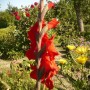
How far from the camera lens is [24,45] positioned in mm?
11055

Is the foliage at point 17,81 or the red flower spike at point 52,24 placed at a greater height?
the red flower spike at point 52,24

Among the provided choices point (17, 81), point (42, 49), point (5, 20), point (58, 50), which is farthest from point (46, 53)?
point (5, 20)

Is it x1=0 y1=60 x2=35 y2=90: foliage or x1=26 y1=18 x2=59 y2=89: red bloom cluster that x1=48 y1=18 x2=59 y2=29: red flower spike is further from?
→ x1=0 y1=60 x2=35 y2=90: foliage

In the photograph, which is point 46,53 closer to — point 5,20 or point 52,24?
point 52,24

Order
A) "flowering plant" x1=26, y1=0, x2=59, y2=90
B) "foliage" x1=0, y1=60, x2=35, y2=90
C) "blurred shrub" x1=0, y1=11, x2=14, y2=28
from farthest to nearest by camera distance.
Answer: "blurred shrub" x1=0, y1=11, x2=14, y2=28 < "foliage" x1=0, y1=60, x2=35, y2=90 < "flowering plant" x1=26, y1=0, x2=59, y2=90

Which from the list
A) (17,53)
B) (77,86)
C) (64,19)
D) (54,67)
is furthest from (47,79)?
(64,19)

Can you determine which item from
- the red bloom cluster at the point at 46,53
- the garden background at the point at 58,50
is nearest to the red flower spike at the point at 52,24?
the red bloom cluster at the point at 46,53

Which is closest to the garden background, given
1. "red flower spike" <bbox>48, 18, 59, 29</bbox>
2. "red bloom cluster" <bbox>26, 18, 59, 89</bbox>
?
"red bloom cluster" <bbox>26, 18, 59, 89</bbox>

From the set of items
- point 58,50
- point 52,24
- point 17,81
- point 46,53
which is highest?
point 52,24

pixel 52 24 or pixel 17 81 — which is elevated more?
pixel 52 24

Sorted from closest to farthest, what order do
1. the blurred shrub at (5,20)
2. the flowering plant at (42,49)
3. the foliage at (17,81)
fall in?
Result: the flowering plant at (42,49), the foliage at (17,81), the blurred shrub at (5,20)

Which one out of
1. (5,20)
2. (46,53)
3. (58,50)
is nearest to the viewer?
(46,53)

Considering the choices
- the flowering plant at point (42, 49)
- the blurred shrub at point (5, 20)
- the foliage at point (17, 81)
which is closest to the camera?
the flowering plant at point (42, 49)

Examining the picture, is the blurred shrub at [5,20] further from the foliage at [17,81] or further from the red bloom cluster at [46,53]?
the red bloom cluster at [46,53]
